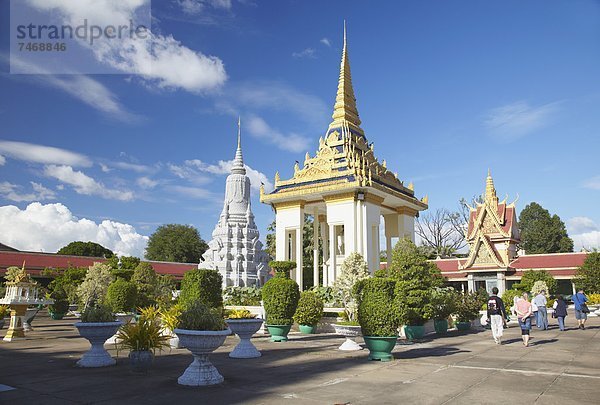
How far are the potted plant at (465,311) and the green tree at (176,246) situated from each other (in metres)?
51.7

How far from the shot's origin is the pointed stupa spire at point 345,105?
2791cm

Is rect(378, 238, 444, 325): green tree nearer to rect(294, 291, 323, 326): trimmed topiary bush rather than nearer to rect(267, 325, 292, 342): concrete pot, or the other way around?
rect(294, 291, 323, 326): trimmed topiary bush

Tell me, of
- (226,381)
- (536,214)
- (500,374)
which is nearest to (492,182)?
(536,214)

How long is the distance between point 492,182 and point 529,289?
16904 millimetres

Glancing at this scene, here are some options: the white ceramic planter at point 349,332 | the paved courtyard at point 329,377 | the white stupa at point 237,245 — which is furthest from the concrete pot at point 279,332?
the white stupa at point 237,245

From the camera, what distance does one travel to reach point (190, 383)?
25.0 feet

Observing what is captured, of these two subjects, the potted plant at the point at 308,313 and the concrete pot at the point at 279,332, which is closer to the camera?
the concrete pot at the point at 279,332

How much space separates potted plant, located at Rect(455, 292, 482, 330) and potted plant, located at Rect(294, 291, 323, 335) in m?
5.75

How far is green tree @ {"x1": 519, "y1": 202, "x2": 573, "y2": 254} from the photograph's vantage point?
64.8 meters

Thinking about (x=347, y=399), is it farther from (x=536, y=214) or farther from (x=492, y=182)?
(x=536, y=214)

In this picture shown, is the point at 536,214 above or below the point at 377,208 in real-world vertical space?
above

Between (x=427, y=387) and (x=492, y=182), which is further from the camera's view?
(x=492, y=182)

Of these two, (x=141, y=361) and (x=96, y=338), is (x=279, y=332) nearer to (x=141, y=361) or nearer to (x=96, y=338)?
(x=96, y=338)

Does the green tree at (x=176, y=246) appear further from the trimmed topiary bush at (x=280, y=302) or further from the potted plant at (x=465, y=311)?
the trimmed topiary bush at (x=280, y=302)
